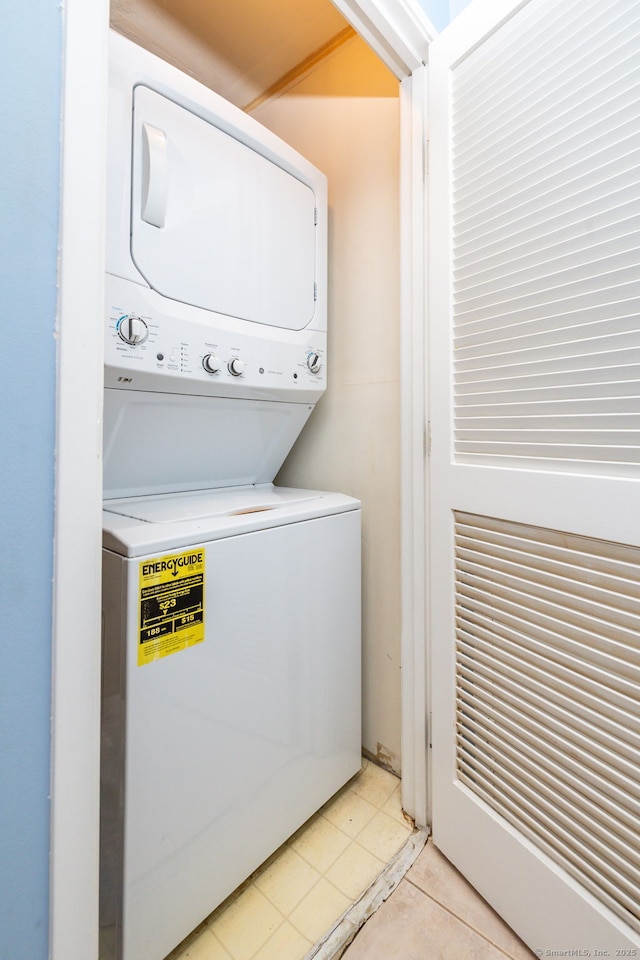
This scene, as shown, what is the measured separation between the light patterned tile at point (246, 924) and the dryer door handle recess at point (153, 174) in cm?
172

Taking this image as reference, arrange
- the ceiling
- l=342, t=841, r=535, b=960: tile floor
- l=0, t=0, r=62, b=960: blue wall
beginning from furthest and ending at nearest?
the ceiling < l=342, t=841, r=535, b=960: tile floor < l=0, t=0, r=62, b=960: blue wall

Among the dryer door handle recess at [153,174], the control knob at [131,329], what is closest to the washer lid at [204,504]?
the control knob at [131,329]

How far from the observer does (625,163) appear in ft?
2.69

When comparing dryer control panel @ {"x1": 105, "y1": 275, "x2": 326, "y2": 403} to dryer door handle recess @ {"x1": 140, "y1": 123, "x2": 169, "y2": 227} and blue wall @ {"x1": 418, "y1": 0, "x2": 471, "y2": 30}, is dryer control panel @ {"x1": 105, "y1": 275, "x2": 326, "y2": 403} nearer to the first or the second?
dryer door handle recess @ {"x1": 140, "y1": 123, "x2": 169, "y2": 227}

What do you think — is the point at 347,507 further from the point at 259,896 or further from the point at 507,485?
the point at 259,896

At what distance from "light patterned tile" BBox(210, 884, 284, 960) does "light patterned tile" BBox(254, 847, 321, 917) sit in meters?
0.02

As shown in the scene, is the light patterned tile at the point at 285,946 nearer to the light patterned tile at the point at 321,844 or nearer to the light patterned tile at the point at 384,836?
the light patterned tile at the point at 321,844

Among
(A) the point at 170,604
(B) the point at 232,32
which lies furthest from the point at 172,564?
(B) the point at 232,32

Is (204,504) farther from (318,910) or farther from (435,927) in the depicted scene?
(435,927)

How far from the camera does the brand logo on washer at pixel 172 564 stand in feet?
2.95

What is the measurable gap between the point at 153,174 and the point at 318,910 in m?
1.84

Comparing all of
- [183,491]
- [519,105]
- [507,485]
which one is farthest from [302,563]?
[519,105]

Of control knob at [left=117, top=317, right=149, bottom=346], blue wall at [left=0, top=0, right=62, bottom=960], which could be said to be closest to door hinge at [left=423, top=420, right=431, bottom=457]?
control knob at [left=117, top=317, right=149, bottom=346]

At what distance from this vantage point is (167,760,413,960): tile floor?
1.04 meters
